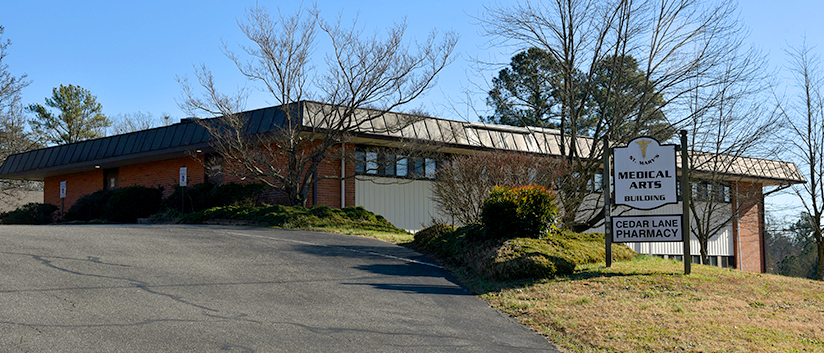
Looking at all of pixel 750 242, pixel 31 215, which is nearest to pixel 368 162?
pixel 31 215

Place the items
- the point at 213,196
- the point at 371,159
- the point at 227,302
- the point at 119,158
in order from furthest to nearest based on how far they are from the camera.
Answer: the point at 119,158 < the point at 371,159 < the point at 213,196 < the point at 227,302

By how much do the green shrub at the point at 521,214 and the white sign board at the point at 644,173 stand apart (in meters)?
1.24

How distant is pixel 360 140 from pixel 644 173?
1219cm

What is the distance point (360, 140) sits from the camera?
2245 centimetres

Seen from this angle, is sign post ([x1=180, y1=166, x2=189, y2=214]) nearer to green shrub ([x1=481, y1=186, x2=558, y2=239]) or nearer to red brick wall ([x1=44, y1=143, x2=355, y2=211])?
red brick wall ([x1=44, y1=143, x2=355, y2=211])

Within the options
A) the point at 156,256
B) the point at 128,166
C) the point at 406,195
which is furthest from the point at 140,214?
the point at 156,256

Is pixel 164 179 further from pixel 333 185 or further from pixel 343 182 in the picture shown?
pixel 343 182

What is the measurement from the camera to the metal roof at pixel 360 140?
21500 mm

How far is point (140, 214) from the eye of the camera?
2489 centimetres

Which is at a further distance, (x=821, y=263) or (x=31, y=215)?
(x=31, y=215)

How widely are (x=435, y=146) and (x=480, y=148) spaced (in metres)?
2.17

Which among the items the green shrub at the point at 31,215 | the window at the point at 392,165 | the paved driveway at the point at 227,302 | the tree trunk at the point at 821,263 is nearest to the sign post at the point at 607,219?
the paved driveway at the point at 227,302

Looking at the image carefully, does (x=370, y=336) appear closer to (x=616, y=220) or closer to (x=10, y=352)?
(x=10, y=352)

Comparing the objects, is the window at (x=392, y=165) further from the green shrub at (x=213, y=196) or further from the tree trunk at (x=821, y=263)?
the tree trunk at (x=821, y=263)
